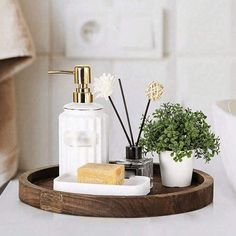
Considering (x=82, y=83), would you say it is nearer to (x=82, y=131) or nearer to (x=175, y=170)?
(x=82, y=131)

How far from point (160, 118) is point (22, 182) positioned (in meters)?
0.20

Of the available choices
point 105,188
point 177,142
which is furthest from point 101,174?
point 177,142

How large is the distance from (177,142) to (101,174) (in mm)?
119

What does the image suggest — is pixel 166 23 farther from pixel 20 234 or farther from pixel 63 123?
pixel 20 234

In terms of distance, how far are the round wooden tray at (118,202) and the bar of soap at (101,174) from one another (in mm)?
33

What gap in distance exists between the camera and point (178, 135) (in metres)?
0.83

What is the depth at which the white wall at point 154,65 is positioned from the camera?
1.10 m

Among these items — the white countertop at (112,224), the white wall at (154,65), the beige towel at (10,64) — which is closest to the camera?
the white countertop at (112,224)

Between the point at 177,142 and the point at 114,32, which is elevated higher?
the point at 114,32

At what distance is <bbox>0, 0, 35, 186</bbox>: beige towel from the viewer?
100cm

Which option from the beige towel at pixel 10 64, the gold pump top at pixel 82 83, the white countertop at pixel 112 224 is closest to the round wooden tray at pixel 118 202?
the white countertop at pixel 112 224

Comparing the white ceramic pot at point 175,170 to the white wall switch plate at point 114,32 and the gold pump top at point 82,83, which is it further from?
the white wall switch plate at point 114,32

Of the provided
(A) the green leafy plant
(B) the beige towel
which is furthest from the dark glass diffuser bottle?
(B) the beige towel

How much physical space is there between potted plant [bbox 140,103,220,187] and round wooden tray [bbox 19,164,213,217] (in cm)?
3
